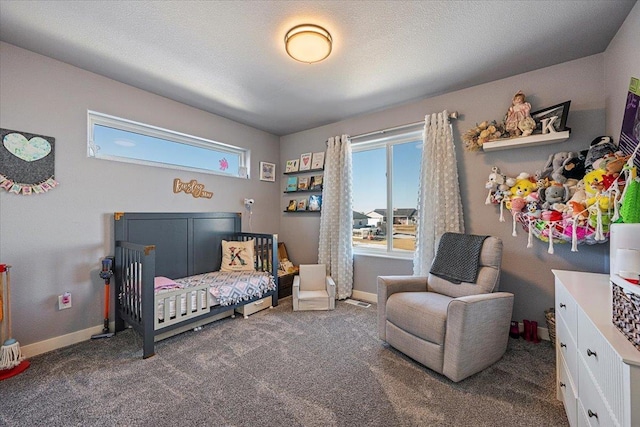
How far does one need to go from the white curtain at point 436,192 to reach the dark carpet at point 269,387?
1.07 m

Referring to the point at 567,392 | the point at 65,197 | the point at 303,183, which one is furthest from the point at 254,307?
the point at 567,392

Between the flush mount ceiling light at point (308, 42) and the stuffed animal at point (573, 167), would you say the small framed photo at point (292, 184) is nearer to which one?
the flush mount ceiling light at point (308, 42)

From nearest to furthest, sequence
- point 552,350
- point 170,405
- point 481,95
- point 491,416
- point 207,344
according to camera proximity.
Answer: point 491,416
point 170,405
point 552,350
point 207,344
point 481,95

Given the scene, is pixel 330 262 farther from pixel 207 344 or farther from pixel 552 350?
pixel 552 350

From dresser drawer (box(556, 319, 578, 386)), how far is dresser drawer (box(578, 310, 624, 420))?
10 cm

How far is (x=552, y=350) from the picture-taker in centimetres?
206

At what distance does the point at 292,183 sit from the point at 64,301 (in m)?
2.83

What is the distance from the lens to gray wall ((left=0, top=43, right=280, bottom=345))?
1.96 m

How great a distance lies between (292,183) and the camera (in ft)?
13.1

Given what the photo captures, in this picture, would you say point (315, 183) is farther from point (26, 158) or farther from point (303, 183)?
point (26, 158)

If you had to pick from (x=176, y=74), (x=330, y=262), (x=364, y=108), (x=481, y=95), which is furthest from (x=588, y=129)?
(x=176, y=74)

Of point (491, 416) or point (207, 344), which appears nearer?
point (491, 416)

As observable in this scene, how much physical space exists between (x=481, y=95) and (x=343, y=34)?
5.30 ft

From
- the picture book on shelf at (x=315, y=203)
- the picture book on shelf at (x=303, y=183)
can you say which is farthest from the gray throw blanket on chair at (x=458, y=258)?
the picture book on shelf at (x=303, y=183)
